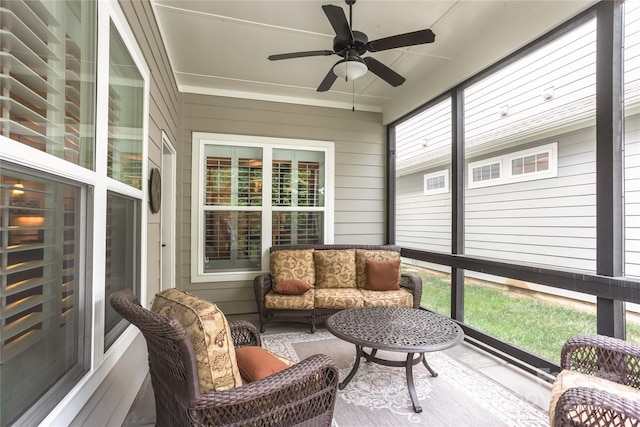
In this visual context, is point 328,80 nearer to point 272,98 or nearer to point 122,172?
point 272,98

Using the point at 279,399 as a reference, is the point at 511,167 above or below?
above

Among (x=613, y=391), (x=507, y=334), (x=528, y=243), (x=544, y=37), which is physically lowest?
(x=507, y=334)

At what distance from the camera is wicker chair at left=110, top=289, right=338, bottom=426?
3.70ft

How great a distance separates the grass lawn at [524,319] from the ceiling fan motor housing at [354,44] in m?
Answer: 2.67

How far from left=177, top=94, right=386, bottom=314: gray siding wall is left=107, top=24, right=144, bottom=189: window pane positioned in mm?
1876

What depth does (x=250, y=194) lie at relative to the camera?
4.21m

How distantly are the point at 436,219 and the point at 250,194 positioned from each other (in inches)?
98.9

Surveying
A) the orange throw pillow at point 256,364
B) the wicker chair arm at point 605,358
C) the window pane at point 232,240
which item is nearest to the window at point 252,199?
the window pane at point 232,240

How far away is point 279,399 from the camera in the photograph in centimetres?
129

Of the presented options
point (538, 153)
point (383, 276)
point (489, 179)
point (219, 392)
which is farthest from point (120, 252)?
point (538, 153)

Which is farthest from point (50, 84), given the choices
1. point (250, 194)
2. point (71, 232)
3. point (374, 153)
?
point (374, 153)

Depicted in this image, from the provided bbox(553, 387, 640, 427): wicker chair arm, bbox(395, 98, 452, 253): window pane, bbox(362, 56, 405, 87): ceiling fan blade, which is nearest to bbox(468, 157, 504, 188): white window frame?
bbox(395, 98, 452, 253): window pane

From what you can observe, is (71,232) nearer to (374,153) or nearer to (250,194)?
(250,194)

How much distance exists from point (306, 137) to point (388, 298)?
97.5 inches
